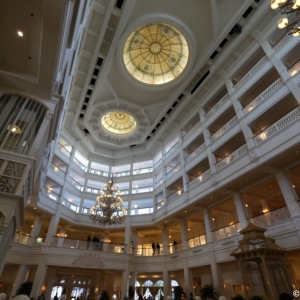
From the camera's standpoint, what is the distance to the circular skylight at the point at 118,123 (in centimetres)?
2020

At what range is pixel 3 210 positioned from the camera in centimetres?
579

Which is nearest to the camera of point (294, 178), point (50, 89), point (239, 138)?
point (50, 89)

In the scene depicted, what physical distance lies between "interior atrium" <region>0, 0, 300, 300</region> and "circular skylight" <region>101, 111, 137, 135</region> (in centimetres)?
14

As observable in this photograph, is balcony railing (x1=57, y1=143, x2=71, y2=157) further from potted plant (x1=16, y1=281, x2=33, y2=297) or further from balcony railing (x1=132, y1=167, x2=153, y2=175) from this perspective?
potted plant (x1=16, y1=281, x2=33, y2=297)

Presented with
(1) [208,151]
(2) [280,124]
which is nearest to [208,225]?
(1) [208,151]

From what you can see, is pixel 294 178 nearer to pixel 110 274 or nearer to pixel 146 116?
pixel 146 116

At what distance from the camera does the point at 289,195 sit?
9789mm

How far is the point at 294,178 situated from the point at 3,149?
13.3m

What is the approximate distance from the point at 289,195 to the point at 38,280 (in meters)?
15.2

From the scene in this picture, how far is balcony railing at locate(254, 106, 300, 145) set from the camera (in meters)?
9.57

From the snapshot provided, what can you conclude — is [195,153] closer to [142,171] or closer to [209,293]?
[142,171]

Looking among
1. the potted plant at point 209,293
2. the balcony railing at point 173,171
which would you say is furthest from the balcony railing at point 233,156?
the potted plant at point 209,293

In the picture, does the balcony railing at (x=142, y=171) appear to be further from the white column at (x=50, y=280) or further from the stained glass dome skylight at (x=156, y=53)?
the white column at (x=50, y=280)

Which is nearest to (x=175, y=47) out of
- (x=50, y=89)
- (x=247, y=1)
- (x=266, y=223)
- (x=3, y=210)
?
(x=247, y=1)
